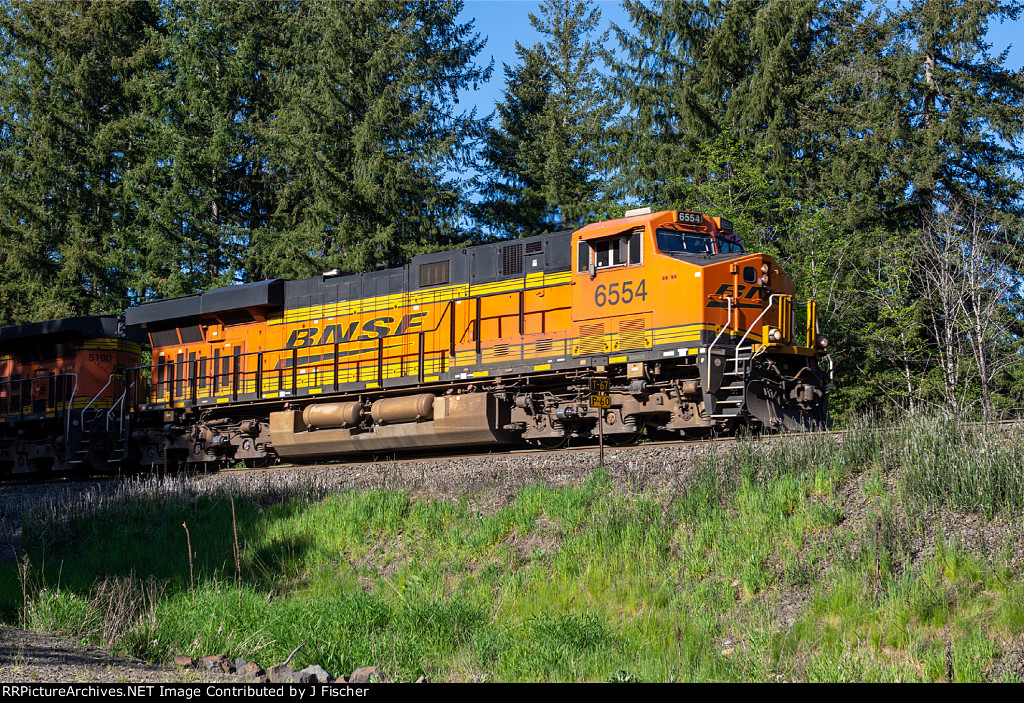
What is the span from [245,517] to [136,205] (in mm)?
23172

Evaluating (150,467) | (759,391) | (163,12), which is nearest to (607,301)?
(759,391)

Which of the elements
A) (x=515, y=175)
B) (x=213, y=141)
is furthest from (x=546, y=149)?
(x=213, y=141)

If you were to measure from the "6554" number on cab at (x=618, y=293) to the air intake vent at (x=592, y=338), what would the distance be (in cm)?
33

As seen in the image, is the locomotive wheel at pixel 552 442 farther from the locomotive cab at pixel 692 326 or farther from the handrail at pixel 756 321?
the handrail at pixel 756 321

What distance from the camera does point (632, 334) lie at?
12.7 meters

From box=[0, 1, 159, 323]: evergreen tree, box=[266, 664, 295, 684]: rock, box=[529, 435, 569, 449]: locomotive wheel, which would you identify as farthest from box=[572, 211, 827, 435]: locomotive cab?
box=[0, 1, 159, 323]: evergreen tree

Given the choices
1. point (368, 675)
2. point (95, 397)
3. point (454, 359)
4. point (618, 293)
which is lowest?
point (368, 675)

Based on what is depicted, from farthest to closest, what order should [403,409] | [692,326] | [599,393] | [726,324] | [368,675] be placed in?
1. [403,409]
2. [599,393]
3. [726,324]
4. [692,326]
5. [368,675]

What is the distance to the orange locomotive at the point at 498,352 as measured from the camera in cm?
1230

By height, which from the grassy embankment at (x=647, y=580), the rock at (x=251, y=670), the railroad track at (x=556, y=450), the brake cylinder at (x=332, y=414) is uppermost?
the brake cylinder at (x=332, y=414)

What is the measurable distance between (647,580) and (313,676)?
3051mm

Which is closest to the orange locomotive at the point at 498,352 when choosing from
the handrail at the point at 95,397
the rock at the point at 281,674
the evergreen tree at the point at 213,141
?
the handrail at the point at 95,397

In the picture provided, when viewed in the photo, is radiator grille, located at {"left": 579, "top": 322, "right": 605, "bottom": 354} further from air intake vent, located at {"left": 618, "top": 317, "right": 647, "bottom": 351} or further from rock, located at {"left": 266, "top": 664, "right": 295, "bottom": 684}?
rock, located at {"left": 266, "top": 664, "right": 295, "bottom": 684}

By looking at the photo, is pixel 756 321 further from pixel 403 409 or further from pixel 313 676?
pixel 313 676
